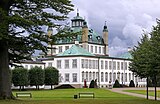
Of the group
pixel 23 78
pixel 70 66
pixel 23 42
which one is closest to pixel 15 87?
pixel 23 78

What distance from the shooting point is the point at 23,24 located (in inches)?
1041

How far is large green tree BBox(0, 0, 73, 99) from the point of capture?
26500 millimetres

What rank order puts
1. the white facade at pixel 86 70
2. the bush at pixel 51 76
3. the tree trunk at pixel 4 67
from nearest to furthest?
the tree trunk at pixel 4 67, the bush at pixel 51 76, the white facade at pixel 86 70

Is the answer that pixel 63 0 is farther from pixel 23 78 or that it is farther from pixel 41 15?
pixel 23 78

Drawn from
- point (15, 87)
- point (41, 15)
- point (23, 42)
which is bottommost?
point (15, 87)

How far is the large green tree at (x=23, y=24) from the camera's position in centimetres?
2650

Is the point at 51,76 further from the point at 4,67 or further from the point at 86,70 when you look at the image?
the point at 4,67

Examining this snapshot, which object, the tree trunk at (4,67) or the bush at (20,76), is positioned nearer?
the tree trunk at (4,67)

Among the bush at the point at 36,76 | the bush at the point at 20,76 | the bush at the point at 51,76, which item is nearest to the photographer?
the bush at the point at 20,76

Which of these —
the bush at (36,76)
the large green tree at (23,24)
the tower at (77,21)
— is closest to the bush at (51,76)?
the bush at (36,76)

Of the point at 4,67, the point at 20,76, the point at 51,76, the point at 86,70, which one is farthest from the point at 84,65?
the point at 4,67

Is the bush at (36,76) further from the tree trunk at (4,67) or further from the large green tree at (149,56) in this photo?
the tree trunk at (4,67)

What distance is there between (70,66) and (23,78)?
24.2 m

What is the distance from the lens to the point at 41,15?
1105 inches
